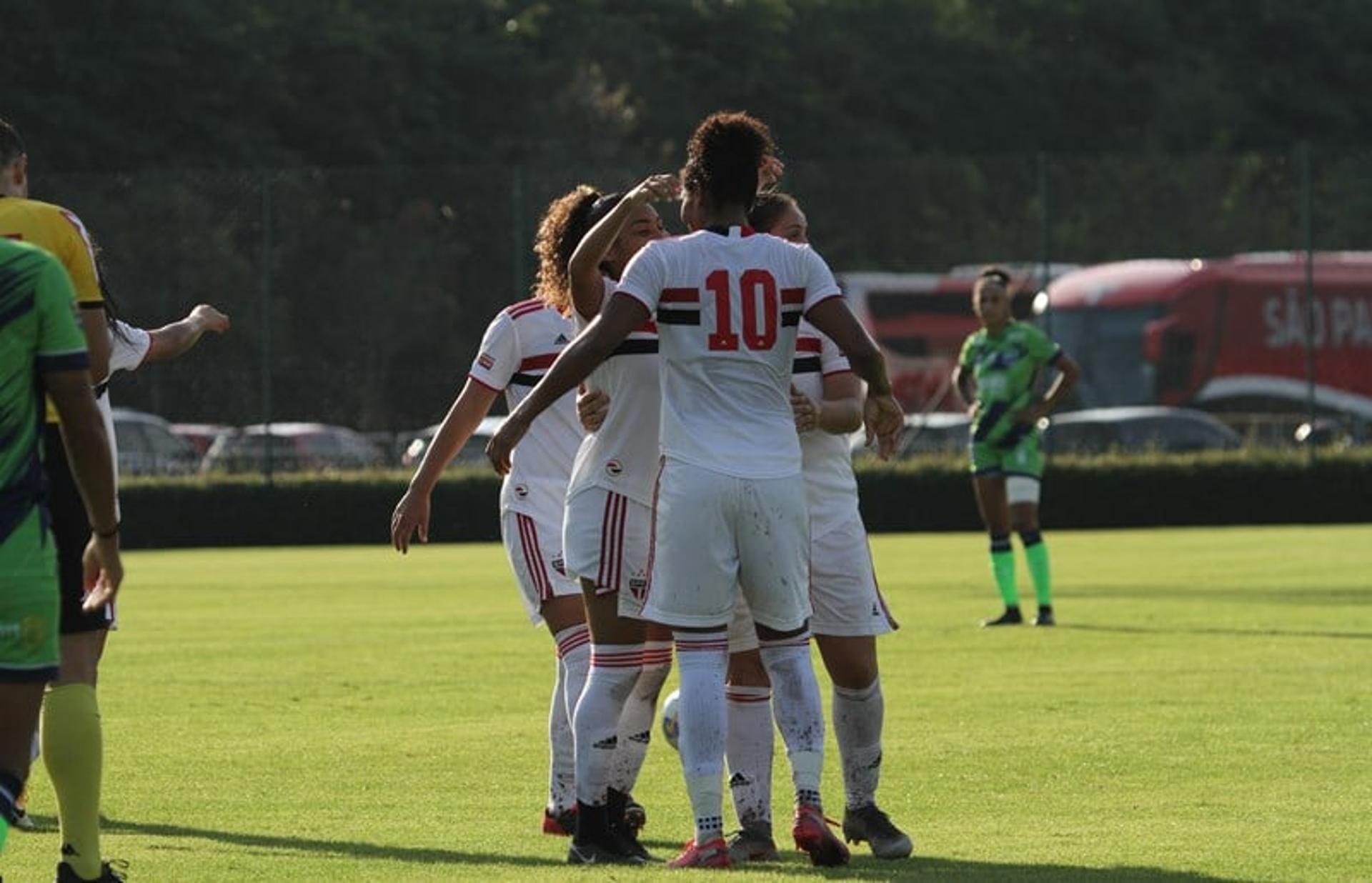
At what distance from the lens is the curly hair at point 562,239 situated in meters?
8.72

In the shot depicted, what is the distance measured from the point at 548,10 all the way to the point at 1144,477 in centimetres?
3438

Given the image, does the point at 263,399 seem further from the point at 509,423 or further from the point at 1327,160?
the point at 509,423

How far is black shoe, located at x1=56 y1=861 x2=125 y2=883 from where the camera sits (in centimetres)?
705

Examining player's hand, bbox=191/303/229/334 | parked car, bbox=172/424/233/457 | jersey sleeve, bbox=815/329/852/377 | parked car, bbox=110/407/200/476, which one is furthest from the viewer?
parked car, bbox=172/424/233/457

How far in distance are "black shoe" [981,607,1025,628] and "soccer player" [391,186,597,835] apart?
9.36 m

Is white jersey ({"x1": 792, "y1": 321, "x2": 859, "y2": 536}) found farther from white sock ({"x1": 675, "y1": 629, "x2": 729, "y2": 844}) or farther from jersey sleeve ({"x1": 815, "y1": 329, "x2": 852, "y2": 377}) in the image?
white sock ({"x1": 675, "y1": 629, "x2": 729, "y2": 844})

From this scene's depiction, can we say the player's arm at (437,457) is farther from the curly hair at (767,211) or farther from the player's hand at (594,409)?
the curly hair at (767,211)

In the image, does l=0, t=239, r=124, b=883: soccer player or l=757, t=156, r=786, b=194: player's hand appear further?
l=757, t=156, r=786, b=194: player's hand

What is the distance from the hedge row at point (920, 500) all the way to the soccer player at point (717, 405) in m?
25.8

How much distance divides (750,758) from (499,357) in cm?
161

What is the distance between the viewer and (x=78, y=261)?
773 centimetres

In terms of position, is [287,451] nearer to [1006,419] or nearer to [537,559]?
[1006,419]

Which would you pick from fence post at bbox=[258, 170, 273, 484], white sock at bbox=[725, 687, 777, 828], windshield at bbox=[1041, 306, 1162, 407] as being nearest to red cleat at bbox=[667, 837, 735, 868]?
white sock at bbox=[725, 687, 777, 828]

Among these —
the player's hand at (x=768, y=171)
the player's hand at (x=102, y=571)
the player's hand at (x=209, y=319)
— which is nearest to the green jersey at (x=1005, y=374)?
the player's hand at (x=209, y=319)
